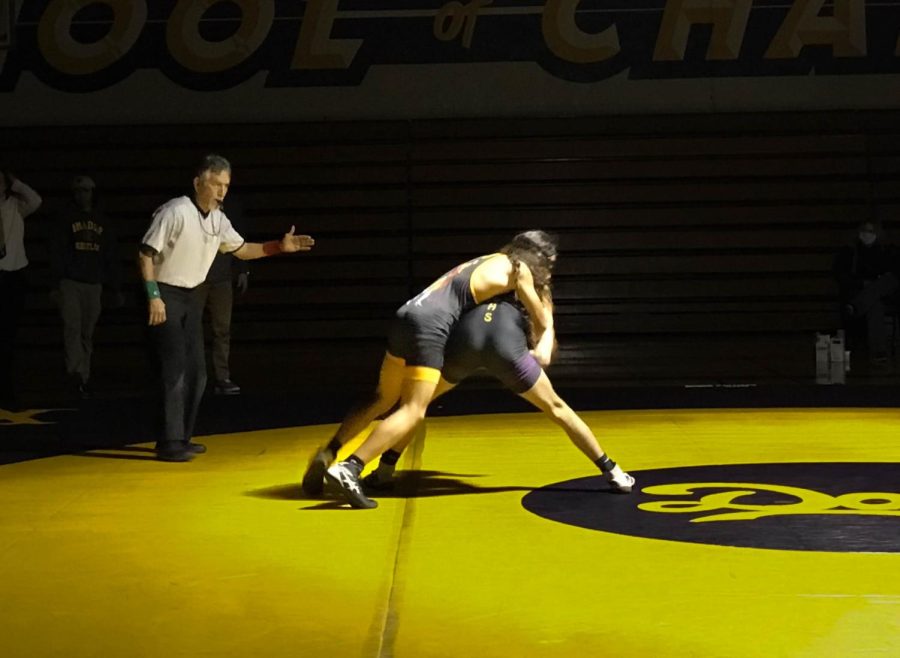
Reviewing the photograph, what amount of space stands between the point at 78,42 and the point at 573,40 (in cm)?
501

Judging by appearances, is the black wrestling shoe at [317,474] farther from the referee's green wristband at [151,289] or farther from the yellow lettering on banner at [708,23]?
the yellow lettering on banner at [708,23]

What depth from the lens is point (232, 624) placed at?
3.52m

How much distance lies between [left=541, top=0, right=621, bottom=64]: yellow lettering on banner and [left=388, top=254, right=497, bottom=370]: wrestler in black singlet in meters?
9.16

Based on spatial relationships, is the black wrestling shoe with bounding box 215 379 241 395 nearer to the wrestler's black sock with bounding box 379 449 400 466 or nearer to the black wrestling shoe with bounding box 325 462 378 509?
the wrestler's black sock with bounding box 379 449 400 466

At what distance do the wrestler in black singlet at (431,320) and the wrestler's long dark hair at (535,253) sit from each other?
0.18m

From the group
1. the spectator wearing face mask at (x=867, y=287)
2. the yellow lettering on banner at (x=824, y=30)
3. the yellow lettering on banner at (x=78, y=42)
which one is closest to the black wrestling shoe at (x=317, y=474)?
the spectator wearing face mask at (x=867, y=287)

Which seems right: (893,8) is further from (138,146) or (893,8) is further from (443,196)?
(138,146)

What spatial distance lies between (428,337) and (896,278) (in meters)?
8.01

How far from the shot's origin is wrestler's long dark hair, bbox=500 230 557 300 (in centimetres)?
542

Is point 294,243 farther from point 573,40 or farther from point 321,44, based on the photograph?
point 573,40

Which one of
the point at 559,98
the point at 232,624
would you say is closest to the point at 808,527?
the point at 232,624

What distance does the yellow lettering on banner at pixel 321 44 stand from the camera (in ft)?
46.8

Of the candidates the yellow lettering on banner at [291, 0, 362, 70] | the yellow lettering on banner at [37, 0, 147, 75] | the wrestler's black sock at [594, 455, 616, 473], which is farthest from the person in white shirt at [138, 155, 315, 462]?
the yellow lettering on banner at [37, 0, 147, 75]

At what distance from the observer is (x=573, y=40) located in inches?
559
